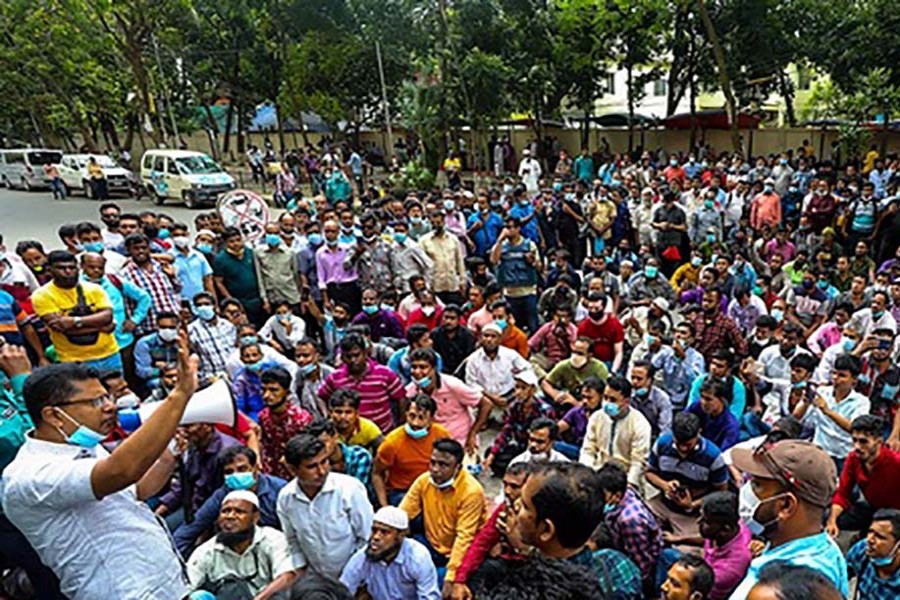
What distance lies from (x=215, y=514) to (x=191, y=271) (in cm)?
327

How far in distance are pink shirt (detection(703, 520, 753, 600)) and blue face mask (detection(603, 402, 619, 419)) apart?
3.96ft

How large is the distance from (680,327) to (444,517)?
2.86 metres

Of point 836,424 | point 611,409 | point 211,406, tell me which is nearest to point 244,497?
point 211,406

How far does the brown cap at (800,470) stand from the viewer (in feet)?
7.18

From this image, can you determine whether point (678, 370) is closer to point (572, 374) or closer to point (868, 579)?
point (572, 374)

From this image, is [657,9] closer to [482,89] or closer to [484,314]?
[482,89]

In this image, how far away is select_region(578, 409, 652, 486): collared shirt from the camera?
14.5 ft

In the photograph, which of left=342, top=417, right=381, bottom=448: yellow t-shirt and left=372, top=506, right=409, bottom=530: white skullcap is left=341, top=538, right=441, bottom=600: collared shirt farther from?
left=342, top=417, right=381, bottom=448: yellow t-shirt

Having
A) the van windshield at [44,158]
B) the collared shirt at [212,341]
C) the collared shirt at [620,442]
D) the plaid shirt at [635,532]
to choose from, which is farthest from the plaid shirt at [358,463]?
the van windshield at [44,158]

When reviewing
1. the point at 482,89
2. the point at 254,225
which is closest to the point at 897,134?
the point at 482,89

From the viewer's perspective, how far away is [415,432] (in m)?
4.22

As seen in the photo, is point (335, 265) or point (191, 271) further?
point (335, 265)

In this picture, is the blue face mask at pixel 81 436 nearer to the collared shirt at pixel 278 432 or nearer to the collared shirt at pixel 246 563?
the collared shirt at pixel 246 563

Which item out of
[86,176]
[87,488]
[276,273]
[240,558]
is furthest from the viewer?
[86,176]
